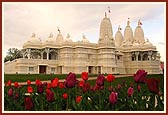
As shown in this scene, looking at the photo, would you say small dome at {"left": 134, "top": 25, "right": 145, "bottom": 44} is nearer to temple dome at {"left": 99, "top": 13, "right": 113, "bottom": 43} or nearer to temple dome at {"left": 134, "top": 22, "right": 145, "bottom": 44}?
temple dome at {"left": 134, "top": 22, "right": 145, "bottom": 44}

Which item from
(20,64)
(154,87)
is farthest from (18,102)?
(20,64)

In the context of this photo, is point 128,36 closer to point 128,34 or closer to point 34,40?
point 128,34

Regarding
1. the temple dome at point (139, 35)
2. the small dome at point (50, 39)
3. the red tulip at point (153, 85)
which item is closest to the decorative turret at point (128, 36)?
the temple dome at point (139, 35)

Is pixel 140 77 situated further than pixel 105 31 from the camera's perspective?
No

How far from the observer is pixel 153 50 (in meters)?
44.2

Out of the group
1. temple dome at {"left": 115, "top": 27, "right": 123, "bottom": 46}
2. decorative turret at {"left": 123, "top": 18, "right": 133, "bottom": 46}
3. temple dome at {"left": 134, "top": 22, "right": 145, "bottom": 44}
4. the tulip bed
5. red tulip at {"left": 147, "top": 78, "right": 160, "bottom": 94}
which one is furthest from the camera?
temple dome at {"left": 115, "top": 27, "right": 123, "bottom": 46}

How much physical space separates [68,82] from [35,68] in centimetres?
3334

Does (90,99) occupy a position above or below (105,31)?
below

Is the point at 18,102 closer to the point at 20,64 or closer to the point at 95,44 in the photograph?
the point at 20,64

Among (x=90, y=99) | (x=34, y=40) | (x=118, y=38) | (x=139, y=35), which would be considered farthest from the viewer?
(x=118, y=38)

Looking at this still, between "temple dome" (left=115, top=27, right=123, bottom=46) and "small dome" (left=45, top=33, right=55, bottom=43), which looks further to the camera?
"temple dome" (left=115, top=27, right=123, bottom=46)

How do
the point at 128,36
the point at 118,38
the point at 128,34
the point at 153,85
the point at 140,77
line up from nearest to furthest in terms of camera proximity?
the point at 153,85 < the point at 140,77 < the point at 128,36 < the point at 128,34 < the point at 118,38

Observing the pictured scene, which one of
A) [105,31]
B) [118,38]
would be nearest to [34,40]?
[105,31]

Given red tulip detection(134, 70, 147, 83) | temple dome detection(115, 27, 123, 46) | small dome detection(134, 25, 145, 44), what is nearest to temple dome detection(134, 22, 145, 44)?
small dome detection(134, 25, 145, 44)
